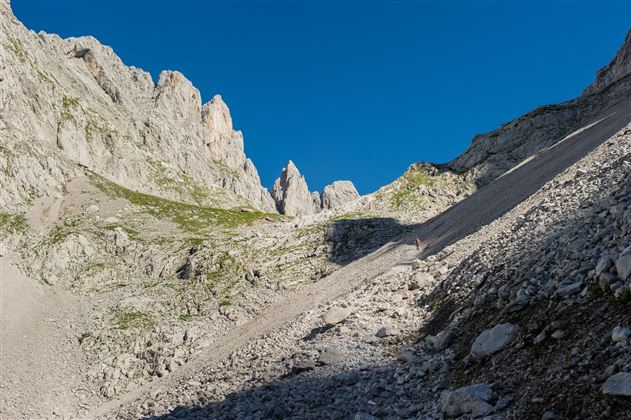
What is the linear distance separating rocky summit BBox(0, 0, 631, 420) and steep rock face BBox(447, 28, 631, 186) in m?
0.44

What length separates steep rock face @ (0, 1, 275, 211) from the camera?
87.2m

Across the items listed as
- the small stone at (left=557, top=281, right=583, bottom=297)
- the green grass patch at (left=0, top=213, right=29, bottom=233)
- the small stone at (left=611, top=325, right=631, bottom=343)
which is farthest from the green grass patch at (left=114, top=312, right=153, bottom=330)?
the small stone at (left=611, top=325, right=631, bottom=343)

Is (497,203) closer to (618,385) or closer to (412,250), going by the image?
(412,250)

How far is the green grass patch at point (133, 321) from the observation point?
46.6 meters

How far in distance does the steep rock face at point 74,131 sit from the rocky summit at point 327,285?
807mm

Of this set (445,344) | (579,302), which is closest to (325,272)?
(445,344)

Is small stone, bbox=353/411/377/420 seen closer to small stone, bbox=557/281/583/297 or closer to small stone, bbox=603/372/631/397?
small stone, bbox=557/281/583/297

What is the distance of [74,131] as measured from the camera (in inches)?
4427

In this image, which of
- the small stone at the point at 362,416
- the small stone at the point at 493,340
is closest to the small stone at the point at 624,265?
the small stone at the point at 493,340

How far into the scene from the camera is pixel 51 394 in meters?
38.2

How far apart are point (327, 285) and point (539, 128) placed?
214ft

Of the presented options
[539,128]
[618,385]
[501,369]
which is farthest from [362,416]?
[539,128]

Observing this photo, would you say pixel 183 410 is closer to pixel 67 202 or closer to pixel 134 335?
pixel 134 335

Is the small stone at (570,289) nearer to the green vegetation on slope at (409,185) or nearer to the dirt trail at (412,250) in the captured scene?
the dirt trail at (412,250)
